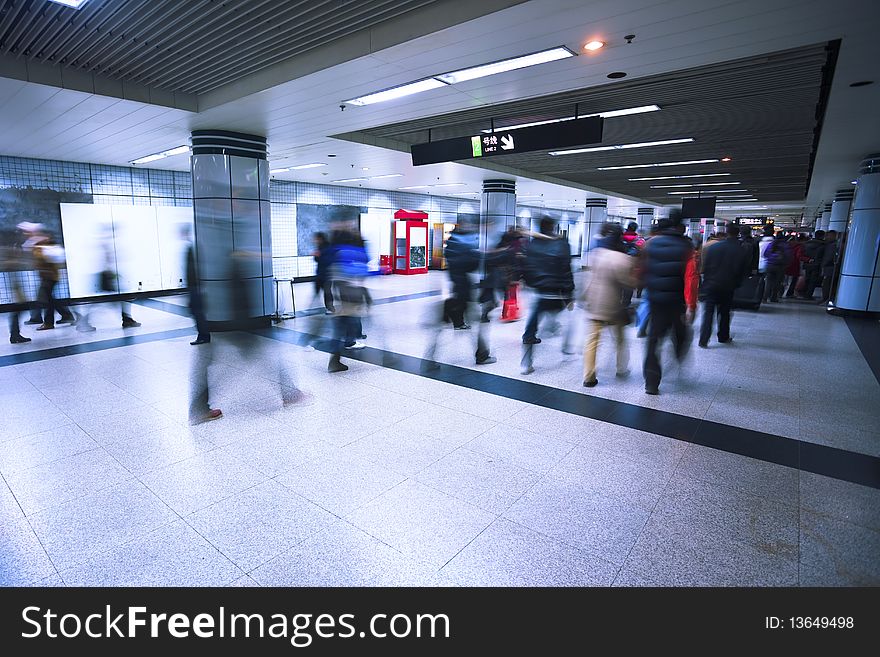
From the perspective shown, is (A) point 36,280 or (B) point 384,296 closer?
(A) point 36,280

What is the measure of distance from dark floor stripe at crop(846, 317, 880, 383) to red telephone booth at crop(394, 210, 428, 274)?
14360 mm

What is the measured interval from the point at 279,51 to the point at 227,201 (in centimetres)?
385

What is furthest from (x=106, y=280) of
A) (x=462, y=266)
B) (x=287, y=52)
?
(x=462, y=266)

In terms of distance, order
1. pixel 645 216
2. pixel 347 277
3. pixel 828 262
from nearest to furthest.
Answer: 1. pixel 347 277
2. pixel 828 262
3. pixel 645 216

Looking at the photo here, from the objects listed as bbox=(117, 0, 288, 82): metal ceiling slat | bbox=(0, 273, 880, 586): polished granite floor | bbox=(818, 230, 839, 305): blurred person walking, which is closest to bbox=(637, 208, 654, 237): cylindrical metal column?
bbox=(818, 230, 839, 305): blurred person walking

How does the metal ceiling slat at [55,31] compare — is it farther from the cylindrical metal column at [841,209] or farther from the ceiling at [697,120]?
the cylindrical metal column at [841,209]

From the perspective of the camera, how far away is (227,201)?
27.0 ft

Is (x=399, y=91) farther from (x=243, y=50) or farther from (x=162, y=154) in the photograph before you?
(x=162, y=154)

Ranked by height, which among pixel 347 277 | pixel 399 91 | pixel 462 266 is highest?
pixel 399 91

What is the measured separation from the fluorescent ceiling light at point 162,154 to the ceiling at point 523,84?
0.90 feet

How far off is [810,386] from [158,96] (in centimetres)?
888
